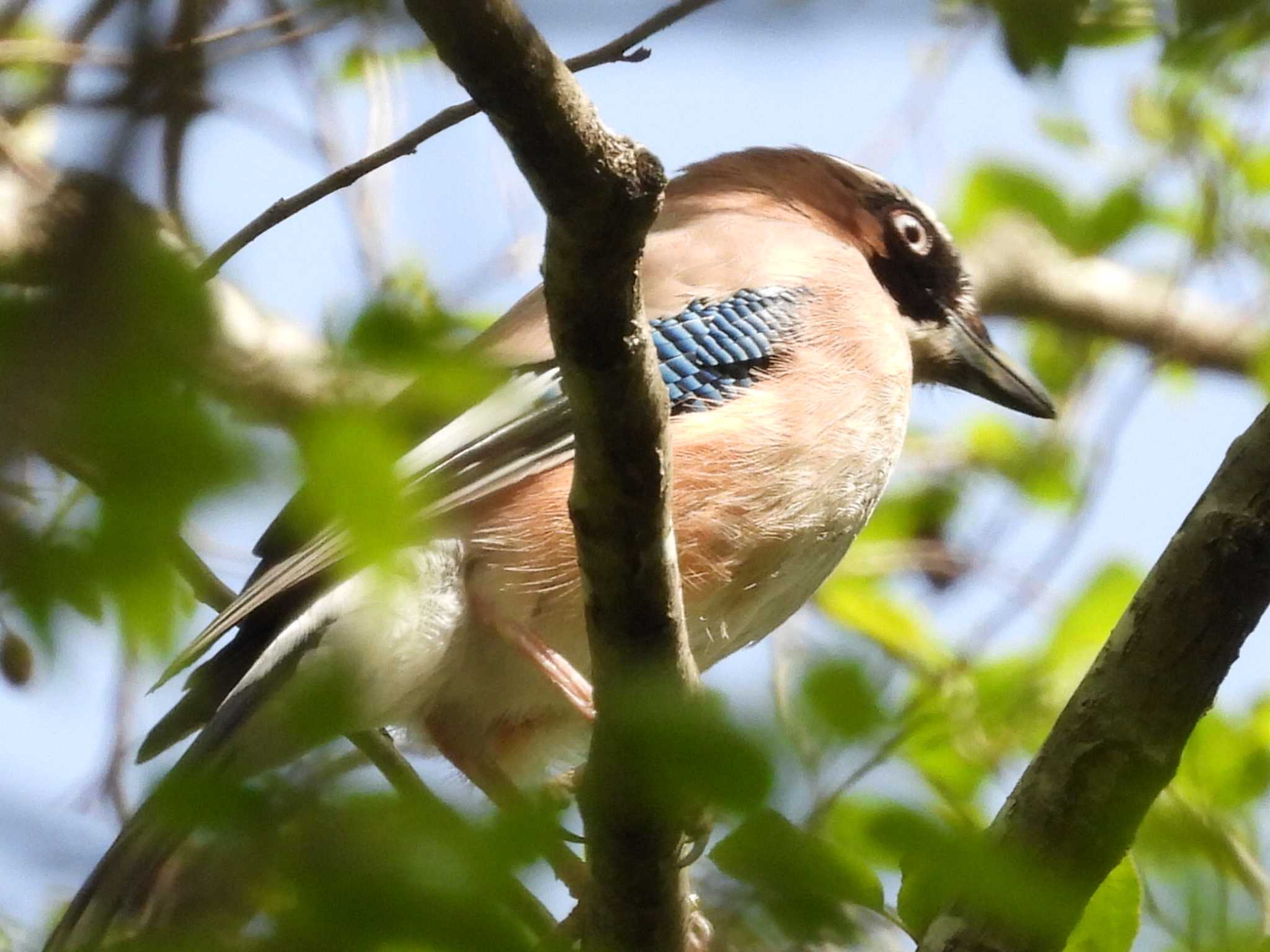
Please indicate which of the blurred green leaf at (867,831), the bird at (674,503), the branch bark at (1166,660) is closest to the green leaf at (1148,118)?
the bird at (674,503)

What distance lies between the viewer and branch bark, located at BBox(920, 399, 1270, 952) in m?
3.50

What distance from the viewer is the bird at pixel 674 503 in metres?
4.06

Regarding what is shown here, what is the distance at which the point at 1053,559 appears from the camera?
687 cm

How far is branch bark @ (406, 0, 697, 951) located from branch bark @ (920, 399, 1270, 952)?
794mm

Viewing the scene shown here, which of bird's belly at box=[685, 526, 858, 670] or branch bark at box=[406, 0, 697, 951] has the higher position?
branch bark at box=[406, 0, 697, 951]

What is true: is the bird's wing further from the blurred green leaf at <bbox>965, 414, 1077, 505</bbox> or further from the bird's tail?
the blurred green leaf at <bbox>965, 414, 1077, 505</bbox>

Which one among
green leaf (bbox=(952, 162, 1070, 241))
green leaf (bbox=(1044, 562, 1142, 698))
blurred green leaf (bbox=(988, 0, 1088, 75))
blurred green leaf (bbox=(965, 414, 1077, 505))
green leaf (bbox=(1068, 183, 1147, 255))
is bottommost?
blurred green leaf (bbox=(965, 414, 1077, 505))

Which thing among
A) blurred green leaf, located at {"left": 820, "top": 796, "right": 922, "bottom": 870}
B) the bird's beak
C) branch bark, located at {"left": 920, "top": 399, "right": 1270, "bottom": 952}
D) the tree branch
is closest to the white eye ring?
the bird's beak

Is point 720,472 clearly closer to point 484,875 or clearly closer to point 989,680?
point 989,680

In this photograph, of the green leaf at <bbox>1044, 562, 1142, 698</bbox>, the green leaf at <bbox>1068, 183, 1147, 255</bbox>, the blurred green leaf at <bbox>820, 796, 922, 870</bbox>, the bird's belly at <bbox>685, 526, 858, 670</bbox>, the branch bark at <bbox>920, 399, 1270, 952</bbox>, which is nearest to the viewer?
the blurred green leaf at <bbox>820, 796, 922, 870</bbox>

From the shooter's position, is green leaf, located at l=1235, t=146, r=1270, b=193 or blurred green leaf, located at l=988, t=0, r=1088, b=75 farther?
green leaf, located at l=1235, t=146, r=1270, b=193

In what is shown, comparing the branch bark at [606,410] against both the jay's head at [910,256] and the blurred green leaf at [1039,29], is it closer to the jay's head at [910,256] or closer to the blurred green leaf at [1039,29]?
the blurred green leaf at [1039,29]

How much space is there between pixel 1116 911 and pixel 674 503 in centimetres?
167

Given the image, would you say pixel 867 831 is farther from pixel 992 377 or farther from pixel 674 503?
pixel 992 377
